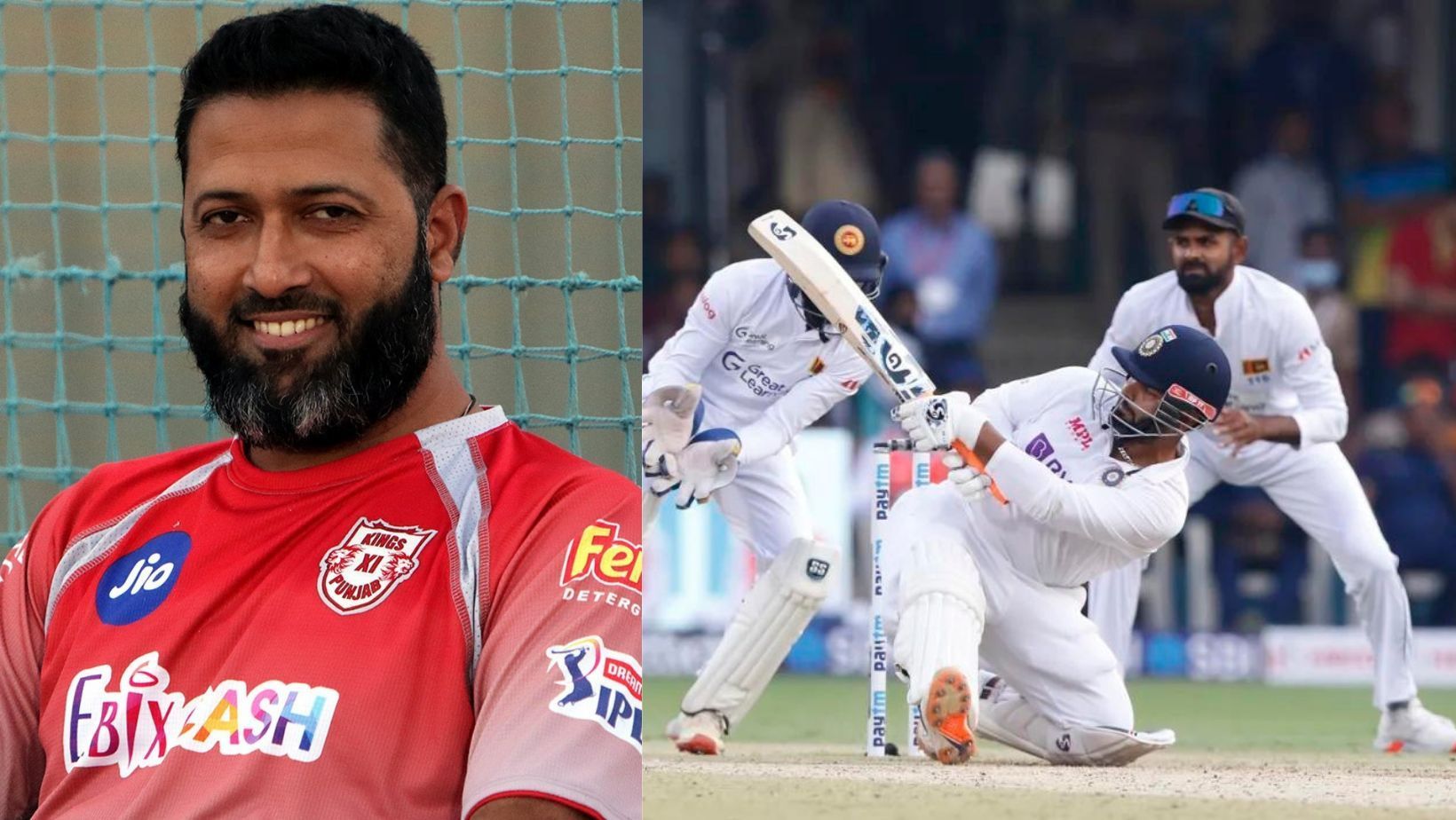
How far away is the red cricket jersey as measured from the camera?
1819 mm

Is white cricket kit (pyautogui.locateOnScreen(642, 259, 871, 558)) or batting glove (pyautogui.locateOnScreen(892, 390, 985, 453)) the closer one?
batting glove (pyautogui.locateOnScreen(892, 390, 985, 453))

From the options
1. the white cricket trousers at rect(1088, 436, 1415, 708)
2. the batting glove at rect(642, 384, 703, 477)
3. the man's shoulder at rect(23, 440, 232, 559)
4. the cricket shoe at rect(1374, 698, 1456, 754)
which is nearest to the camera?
the man's shoulder at rect(23, 440, 232, 559)

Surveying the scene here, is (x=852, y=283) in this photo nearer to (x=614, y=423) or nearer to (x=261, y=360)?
(x=614, y=423)

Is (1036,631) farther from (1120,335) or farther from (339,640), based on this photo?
(339,640)

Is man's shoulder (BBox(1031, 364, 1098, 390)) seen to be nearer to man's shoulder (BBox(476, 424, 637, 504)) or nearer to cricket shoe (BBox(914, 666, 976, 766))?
cricket shoe (BBox(914, 666, 976, 766))

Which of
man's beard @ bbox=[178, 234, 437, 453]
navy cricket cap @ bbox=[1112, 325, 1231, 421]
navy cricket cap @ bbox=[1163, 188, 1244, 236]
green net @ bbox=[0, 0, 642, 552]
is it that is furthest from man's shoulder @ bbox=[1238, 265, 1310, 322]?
man's beard @ bbox=[178, 234, 437, 453]

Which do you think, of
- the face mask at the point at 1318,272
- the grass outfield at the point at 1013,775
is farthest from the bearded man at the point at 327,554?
the face mask at the point at 1318,272

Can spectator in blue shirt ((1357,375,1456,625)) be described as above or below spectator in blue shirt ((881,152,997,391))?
below

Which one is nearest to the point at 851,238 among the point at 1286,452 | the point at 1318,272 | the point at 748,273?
the point at 748,273

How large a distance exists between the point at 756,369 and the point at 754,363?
0.01m

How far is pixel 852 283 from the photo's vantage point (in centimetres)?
326

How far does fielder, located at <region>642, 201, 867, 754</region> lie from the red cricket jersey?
145 centimetres

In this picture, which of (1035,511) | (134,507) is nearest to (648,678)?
(1035,511)

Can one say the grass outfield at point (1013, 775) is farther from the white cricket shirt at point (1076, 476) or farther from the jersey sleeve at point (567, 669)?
the jersey sleeve at point (567, 669)
